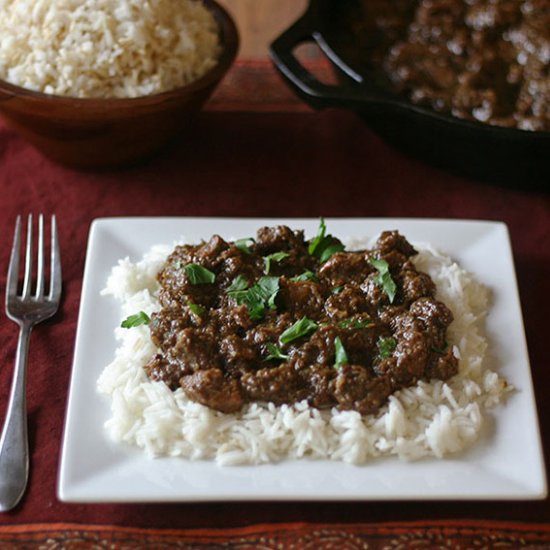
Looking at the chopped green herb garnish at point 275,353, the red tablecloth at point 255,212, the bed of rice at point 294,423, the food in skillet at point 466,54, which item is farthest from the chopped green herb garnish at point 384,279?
the food in skillet at point 466,54

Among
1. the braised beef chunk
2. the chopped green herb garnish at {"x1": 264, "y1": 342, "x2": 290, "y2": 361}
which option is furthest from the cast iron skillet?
the chopped green herb garnish at {"x1": 264, "y1": 342, "x2": 290, "y2": 361}

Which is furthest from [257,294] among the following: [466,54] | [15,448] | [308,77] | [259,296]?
[466,54]

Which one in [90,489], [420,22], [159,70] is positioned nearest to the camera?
[90,489]

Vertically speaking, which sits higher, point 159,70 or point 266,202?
point 159,70

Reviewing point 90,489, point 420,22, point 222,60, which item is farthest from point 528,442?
point 420,22

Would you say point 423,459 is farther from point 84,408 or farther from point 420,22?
point 420,22

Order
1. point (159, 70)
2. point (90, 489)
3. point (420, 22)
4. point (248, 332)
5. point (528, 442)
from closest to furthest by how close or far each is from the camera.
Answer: point (90, 489)
point (528, 442)
point (248, 332)
point (159, 70)
point (420, 22)

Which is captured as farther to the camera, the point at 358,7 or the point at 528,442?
the point at 358,7

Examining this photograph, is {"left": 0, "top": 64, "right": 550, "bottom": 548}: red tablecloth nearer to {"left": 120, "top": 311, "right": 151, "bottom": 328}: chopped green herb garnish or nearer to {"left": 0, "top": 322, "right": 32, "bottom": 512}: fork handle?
{"left": 0, "top": 322, "right": 32, "bottom": 512}: fork handle
